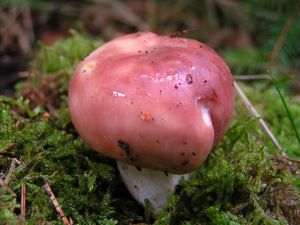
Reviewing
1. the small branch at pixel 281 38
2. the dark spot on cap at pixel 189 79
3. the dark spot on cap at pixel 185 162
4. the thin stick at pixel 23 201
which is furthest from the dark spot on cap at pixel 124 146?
the small branch at pixel 281 38

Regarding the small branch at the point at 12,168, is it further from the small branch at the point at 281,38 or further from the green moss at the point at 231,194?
the small branch at the point at 281,38

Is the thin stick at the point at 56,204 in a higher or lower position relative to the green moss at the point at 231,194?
higher

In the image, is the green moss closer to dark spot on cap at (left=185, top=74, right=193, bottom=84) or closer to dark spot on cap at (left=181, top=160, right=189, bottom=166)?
dark spot on cap at (left=181, top=160, right=189, bottom=166)

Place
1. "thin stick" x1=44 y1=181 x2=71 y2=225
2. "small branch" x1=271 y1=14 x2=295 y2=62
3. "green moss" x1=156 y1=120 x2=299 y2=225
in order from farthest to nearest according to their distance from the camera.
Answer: "small branch" x1=271 y1=14 x2=295 y2=62 → "green moss" x1=156 y1=120 x2=299 y2=225 → "thin stick" x1=44 y1=181 x2=71 y2=225

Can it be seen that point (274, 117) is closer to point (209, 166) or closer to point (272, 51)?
point (272, 51)

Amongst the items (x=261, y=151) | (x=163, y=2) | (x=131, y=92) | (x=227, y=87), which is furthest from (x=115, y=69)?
(x=163, y=2)

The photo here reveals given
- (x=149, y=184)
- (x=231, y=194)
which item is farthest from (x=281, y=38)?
(x=149, y=184)

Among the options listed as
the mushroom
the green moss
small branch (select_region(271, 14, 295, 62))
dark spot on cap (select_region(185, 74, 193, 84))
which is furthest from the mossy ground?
small branch (select_region(271, 14, 295, 62))
